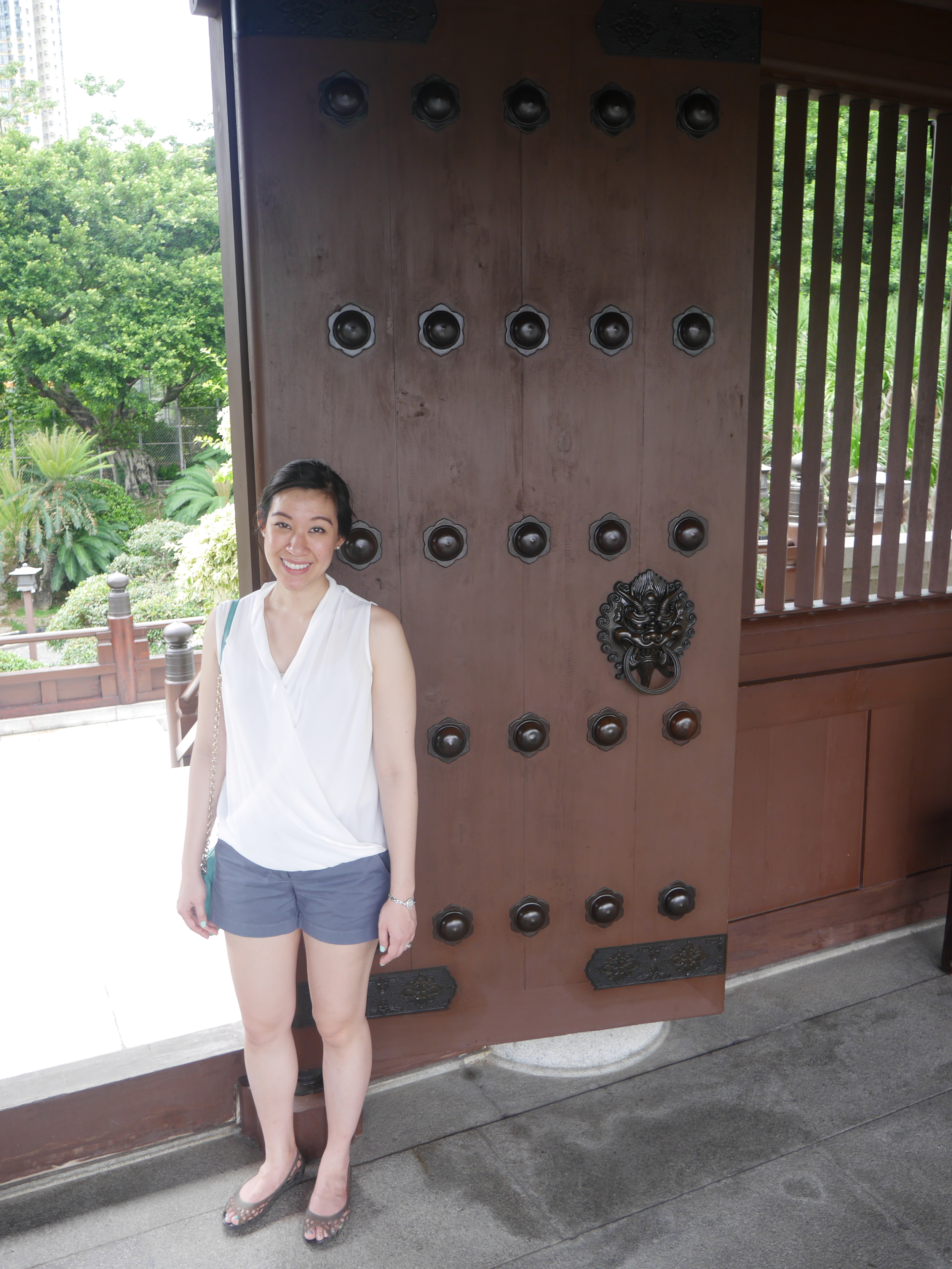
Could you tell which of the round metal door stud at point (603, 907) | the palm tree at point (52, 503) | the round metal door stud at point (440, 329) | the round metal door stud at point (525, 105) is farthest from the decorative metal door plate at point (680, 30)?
the palm tree at point (52, 503)

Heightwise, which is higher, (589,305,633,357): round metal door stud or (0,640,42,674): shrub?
(589,305,633,357): round metal door stud

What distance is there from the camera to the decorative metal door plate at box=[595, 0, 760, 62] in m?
1.62

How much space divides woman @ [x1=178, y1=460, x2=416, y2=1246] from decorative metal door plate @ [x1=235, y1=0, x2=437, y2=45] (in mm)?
Result: 696

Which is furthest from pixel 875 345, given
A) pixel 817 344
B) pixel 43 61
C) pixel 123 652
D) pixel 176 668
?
pixel 43 61

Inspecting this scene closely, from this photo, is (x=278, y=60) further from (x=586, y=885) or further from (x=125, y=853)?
(x=125, y=853)

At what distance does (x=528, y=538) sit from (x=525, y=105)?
2.40ft

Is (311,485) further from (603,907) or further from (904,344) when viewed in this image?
(904,344)

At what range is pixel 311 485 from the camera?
1.45m

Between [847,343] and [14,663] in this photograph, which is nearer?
[847,343]

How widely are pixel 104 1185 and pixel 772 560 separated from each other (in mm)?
1907

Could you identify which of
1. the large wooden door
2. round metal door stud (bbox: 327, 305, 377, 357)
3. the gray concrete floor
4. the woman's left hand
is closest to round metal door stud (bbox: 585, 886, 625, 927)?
the large wooden door

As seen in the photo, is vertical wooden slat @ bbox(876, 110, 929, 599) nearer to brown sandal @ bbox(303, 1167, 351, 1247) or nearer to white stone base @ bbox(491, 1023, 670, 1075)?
white stone base @ bbox(491, 1023, 670, 1075)

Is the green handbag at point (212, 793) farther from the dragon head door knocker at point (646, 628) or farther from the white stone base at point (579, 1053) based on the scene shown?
the white stone base at point (579, 1053)

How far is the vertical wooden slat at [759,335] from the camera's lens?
2.07 metres
